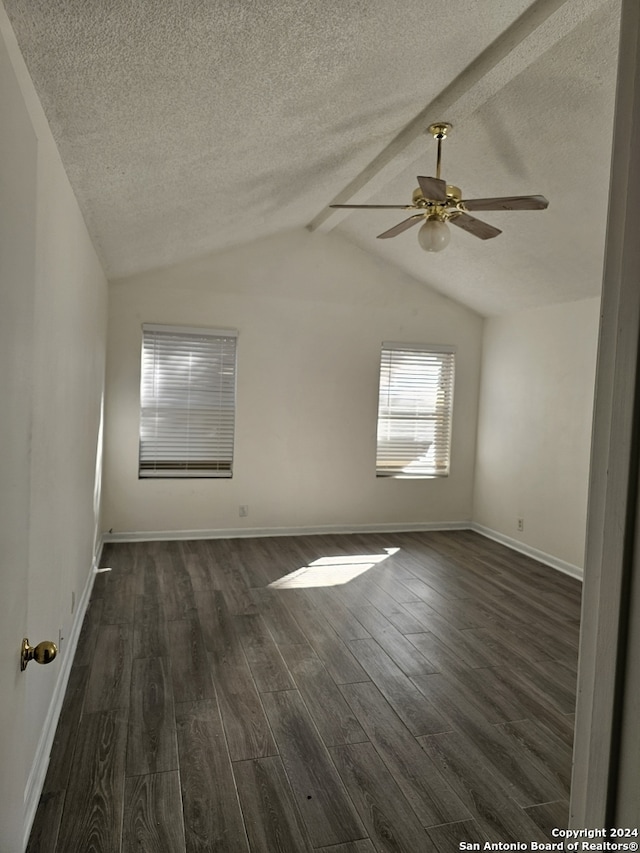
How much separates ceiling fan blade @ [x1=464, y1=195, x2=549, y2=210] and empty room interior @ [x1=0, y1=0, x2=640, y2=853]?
22mm

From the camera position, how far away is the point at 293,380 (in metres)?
5.95

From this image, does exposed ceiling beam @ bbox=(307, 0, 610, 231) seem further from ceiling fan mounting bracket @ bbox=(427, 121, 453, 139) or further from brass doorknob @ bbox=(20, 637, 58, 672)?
brass doorknob @ bbox=(20, 637, 58, 672)

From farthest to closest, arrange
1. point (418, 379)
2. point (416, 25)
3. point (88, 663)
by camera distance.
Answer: point (418, 379), point (88, 663), point (416, 25)

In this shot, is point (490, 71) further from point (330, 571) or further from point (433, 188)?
point (330, 571)

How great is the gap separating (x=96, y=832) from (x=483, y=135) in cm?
382

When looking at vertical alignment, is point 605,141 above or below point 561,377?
above

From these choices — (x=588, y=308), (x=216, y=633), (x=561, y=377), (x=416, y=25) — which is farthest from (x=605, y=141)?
(x=216, y=633)

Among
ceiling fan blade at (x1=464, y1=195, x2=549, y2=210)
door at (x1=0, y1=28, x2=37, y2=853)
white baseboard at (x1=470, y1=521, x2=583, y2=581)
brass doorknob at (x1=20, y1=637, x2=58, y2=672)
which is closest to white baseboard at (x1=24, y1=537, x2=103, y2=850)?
door at (x1=0, y1=28, x2=37, y2=853)

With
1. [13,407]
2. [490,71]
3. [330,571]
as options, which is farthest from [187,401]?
[13,407]

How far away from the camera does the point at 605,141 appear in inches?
123

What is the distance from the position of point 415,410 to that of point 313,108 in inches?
165

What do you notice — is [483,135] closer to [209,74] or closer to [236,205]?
[236,205]

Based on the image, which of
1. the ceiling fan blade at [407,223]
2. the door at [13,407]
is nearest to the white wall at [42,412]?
the door at [13,407]

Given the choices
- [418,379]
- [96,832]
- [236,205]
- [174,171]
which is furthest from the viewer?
[418,379]
